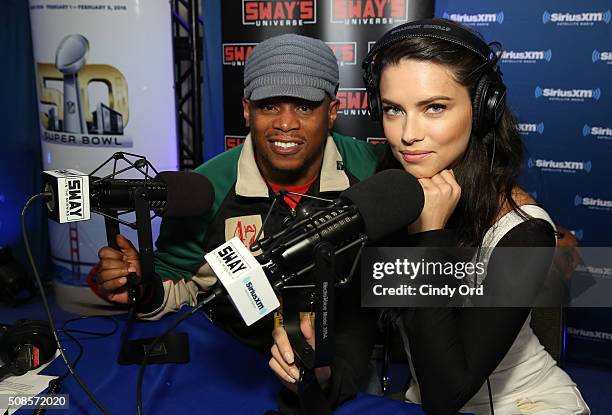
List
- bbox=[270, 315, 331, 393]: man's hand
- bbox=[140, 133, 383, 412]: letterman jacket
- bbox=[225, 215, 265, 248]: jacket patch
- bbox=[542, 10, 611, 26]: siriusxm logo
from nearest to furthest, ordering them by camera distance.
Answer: bbox=[270, 315, 331, 393]: man's hand → bbox=[140, 133, 383, 412]: letterman jacket → bbox=[225, 215, 265, 248]: jacket patch → bbox=[542, 10, 611, 26]: siriusxm logo

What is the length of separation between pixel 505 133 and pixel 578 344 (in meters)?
2.65

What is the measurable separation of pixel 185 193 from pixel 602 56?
2.80m

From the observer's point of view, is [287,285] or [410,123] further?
[410,123]

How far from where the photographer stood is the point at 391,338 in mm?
2084

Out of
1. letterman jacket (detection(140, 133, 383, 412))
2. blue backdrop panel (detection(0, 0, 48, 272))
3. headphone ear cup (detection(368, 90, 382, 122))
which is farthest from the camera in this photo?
blue backdrop panel (detection(0, 0, 48, 272))

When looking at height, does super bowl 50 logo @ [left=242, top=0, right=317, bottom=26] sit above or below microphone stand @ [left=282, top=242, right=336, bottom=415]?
above

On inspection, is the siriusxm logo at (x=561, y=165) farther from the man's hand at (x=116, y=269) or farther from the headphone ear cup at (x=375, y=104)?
the man's hand at (x=116, y=269)

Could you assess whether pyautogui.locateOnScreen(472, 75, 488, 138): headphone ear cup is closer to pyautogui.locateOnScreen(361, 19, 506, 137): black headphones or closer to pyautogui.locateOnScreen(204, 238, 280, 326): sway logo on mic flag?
pyautogui.locateOnScreen(361, 19, 506, 137): black headphones

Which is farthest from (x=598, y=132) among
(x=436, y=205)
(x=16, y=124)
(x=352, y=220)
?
(x=16, y=124)

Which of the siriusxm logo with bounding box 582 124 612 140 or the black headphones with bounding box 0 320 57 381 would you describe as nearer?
the black headphones with bounding box 0 320 57 381

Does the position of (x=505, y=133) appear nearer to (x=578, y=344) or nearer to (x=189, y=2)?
(x=578, y=344)

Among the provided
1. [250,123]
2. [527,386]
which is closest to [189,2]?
[250,123]

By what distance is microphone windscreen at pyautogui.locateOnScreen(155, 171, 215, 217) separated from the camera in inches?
62.0
